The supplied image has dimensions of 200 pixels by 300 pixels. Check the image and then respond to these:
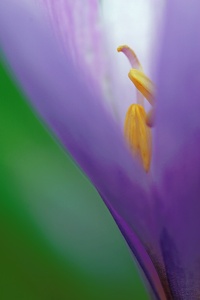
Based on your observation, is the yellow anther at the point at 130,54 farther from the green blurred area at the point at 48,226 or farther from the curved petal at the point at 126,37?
the green blurred area at the point at 48,226

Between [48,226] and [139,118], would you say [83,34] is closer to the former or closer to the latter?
[139,118]

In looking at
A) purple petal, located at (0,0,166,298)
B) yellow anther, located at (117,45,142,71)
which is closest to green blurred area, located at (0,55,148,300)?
purple petal, located at (0,0,166,298)

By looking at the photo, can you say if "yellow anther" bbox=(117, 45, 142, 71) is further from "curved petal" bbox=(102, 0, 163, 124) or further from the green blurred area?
the green blurred area

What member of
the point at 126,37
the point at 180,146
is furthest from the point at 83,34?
the point at 180,146

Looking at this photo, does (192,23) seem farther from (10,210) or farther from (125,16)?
(10,210)

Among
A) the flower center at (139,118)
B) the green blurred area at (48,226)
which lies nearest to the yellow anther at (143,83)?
the flower center at (139,118)

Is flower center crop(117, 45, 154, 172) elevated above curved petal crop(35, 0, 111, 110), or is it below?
below
